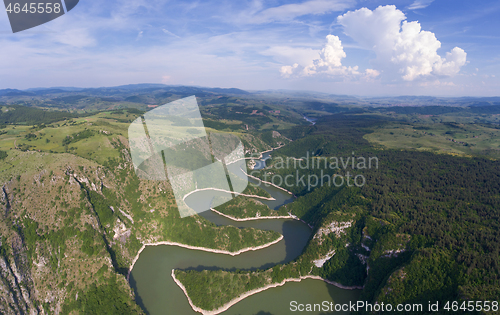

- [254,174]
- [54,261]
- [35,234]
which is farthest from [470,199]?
[35,234]

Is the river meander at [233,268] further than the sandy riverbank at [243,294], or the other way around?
the river meander at [233,268]

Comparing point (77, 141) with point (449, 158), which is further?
point (449, 158)

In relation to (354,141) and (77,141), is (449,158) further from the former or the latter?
(77,141)

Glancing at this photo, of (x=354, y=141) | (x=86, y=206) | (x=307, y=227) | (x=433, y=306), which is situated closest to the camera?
(x=433, y=306)

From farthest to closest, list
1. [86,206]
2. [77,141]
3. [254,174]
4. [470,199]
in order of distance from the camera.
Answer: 1. [254,174]
2. [77,141]
3. [470,199]
4. [86,206]

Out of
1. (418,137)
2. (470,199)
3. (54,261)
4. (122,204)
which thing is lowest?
(54,261)

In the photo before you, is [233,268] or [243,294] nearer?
[243,294]

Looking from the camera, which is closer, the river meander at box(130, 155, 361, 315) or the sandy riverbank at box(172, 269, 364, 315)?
the sandy riverbank at box(172, 269, 364, 315)

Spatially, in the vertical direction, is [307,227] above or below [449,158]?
below
